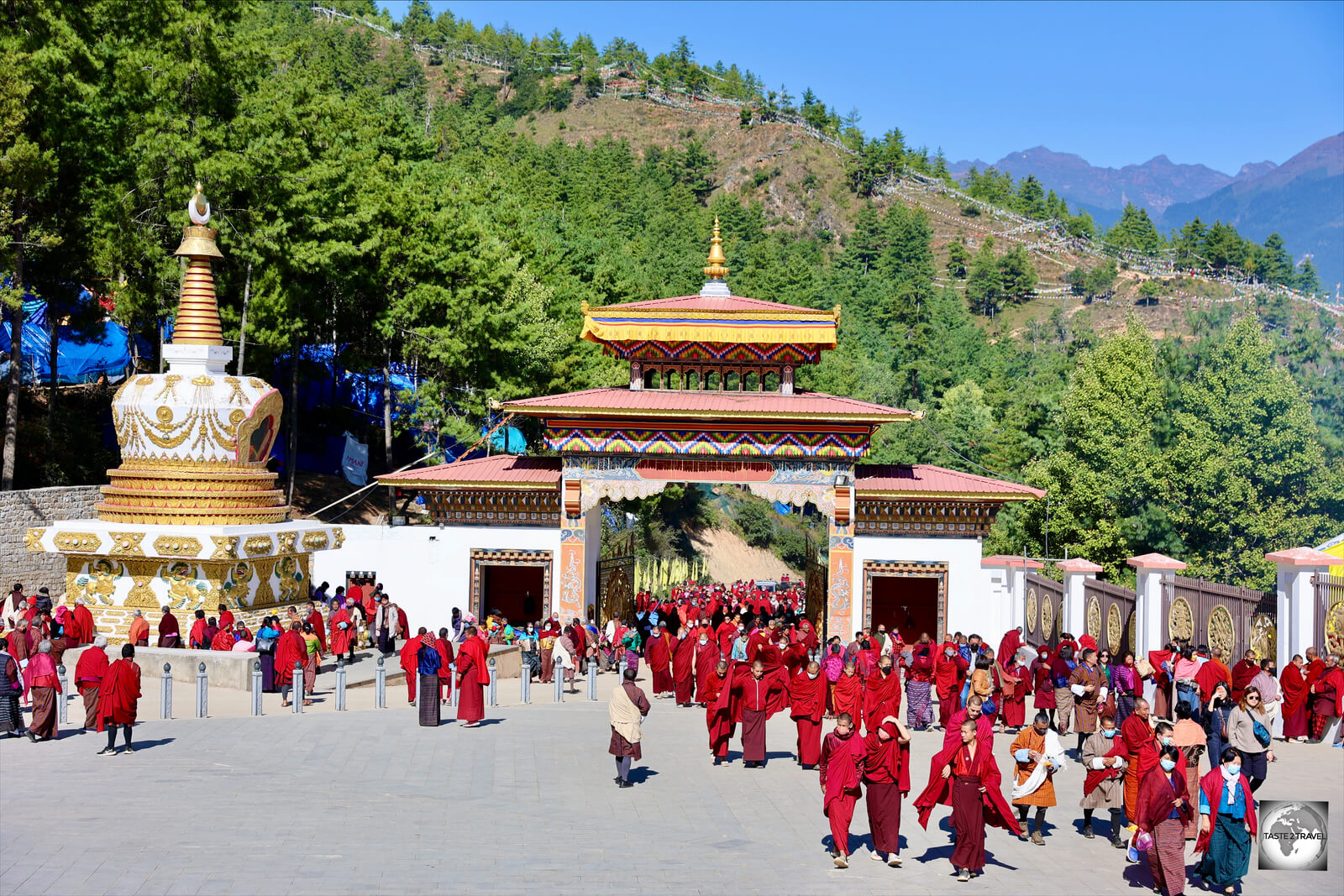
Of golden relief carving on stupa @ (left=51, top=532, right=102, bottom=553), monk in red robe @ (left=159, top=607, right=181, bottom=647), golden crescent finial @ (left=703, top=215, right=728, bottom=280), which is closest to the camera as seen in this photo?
monk in red robe @ (left=159, top=607, right=181, bottom=647)

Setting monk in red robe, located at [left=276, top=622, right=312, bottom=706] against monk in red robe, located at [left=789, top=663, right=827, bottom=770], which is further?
monk in red robe, located at [left=276, top=622, right=312, bottom=706]

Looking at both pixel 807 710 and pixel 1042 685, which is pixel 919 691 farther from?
Result: pixel 807 710

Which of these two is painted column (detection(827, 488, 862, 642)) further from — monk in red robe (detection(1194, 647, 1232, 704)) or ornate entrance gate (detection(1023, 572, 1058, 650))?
monk in red robe (detection(1194, 647, 1232, 704))

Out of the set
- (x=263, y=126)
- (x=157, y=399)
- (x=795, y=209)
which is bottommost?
(x=157, y=399)

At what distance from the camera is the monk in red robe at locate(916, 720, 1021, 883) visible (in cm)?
1146

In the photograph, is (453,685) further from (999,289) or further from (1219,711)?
(999,289)

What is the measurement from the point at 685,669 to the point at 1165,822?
36.6ft

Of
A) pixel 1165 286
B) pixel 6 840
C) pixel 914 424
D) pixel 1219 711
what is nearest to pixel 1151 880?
pixel 1219 711

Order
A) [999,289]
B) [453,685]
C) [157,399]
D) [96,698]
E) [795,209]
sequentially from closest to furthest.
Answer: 1. [96,698]
2. [453,685]
3. [157,399]
4. [999,289]
5. [795,209]

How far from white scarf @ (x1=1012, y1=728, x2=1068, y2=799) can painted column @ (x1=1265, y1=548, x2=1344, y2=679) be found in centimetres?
807

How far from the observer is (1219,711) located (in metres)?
14.6

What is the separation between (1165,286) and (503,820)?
456 ft

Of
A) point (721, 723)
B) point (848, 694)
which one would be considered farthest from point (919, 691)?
point (721, 723)

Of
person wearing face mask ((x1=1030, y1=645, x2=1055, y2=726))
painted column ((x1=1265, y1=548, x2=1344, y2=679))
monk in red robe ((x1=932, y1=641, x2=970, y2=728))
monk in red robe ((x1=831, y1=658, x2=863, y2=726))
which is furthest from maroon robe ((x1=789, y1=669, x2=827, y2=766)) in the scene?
painted column ((x1=1265, y1=548, x2=1344, y2=679))
